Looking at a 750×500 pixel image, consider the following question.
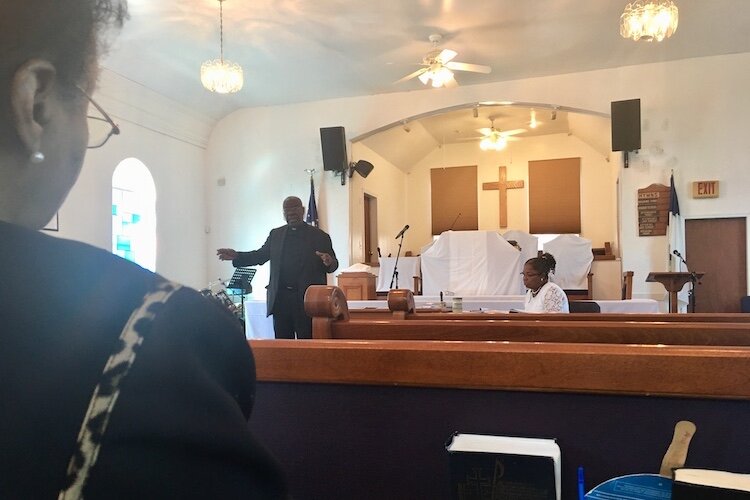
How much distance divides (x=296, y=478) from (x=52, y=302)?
660 millimetres

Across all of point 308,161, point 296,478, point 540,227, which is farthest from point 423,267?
point 296,478

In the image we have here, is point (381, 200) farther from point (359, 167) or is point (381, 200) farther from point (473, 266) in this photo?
point (473, 266)

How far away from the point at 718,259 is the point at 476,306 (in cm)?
381

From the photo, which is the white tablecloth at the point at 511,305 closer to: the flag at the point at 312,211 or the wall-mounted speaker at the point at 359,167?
the flag at the point at 312,211

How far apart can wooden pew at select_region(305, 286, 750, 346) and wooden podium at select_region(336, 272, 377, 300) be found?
4939 mm

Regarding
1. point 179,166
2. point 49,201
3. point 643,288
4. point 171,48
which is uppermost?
point 171,48

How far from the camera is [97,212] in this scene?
608 cm

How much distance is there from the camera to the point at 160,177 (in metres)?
7.29

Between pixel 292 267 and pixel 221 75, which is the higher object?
pixel 221 75

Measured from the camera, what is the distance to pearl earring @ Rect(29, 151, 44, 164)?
17.3 inches

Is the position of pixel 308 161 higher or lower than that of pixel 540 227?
higher

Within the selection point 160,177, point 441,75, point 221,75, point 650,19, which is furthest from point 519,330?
point 160,177

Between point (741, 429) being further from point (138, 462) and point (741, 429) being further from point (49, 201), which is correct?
point (49, 201)

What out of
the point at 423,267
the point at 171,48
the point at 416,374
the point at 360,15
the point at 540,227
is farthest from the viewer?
the point at 540,227
